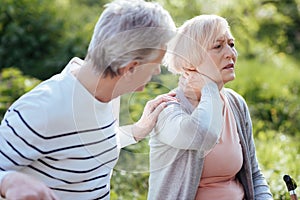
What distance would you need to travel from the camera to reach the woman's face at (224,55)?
253 centimetres

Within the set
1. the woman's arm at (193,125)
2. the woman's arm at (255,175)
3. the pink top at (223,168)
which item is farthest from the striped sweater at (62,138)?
the woman's arm at (255,175)

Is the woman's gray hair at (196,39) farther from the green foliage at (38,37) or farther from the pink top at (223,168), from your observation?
the green foliage at (38,37)

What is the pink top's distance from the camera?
8.32ft

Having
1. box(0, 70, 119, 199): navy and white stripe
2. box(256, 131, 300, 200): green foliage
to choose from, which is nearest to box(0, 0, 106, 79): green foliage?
box(256, 131, 300, 200): green foliage

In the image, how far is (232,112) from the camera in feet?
8.80

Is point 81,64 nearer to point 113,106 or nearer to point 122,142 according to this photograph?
point 113,106

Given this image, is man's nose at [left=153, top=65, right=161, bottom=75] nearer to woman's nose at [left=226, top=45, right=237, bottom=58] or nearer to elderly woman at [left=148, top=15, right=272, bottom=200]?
elderly woman at [left=148, top=15, right=272, bottom=200]

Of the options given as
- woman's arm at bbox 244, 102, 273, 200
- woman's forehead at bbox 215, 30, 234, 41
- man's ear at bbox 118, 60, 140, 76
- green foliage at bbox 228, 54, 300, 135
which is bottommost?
green foliage at bbox 228, 54, 300, 135

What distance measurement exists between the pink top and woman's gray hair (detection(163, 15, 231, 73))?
29 centimetres

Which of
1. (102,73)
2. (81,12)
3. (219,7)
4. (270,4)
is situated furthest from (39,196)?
(270,4)

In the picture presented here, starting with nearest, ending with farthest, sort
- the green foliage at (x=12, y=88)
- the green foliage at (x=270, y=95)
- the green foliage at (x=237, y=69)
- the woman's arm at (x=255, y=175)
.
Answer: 1. the woman's arm at (x=255, y=175)
2. the green foliage at (x=237, y=69)
3. the green foliage at (x=12, y=88)
4. the green foliage at (x=270, y=95)

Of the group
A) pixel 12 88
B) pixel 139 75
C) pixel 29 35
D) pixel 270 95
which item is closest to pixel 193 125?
pixel 139 75

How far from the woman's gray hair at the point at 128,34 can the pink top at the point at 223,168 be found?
73cm

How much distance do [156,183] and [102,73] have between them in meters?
0.75
